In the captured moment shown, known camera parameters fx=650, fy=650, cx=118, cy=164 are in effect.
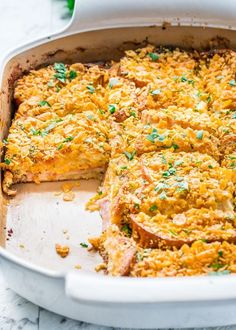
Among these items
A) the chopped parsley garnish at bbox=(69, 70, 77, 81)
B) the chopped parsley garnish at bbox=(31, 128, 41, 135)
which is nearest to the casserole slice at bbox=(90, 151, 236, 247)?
the chopped parsley garnish at bbox=(31, 128, 41, 135)

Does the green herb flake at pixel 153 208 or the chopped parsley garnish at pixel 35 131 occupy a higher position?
the chopped parsley garnish at pixel 35 131

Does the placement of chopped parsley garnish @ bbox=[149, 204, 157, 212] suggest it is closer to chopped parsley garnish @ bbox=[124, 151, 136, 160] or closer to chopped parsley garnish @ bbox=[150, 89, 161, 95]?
chopped parsley garnish @ bbox=[124, 151, 136, 160]

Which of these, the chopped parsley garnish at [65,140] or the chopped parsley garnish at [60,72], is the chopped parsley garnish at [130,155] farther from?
the chopped parsley garnish at [60,72]

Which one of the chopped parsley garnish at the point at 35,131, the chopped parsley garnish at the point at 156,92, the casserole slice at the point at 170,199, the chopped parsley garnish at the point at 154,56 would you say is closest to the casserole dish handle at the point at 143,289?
the casserole slice at the point at 170,199

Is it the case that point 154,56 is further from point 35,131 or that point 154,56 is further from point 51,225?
point 51,225

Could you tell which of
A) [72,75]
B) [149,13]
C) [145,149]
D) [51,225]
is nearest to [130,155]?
[145,149]

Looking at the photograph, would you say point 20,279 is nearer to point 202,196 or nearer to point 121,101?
point 202,196

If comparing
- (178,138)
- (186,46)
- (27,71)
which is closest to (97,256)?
(178,138)
